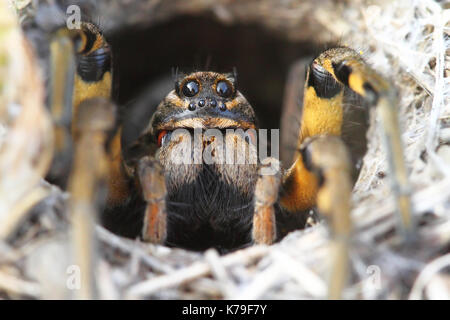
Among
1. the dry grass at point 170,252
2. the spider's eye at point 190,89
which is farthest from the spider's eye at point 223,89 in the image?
the dry grass at point 170,252

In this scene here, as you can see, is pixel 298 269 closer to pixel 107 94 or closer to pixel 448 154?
pixel 448 154

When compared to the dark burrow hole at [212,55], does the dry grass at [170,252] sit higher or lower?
lower

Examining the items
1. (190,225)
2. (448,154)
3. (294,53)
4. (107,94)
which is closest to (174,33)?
(294,53)

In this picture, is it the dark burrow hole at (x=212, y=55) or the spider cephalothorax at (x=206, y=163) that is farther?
the dark burrow hole at (x=212, y=55)

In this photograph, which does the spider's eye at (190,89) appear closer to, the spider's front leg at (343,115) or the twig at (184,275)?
the spider's front leg at (343,115)

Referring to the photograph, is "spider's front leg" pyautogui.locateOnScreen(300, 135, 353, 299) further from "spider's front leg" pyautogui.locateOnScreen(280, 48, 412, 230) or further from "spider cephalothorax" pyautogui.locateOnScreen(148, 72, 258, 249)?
"spider cephalothorax" pyautogui.locateOnScreen(148, 72, 258, 249)

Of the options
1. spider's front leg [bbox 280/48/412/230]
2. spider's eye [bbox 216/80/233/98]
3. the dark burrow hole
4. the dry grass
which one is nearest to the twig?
the dry grass
